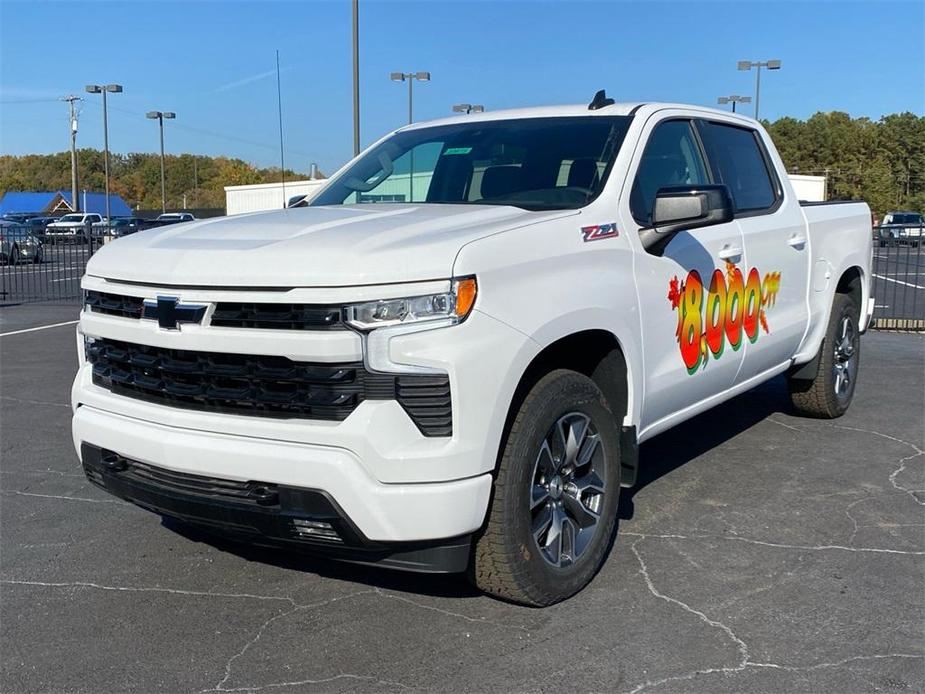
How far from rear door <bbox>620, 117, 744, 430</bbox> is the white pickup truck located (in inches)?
0.6

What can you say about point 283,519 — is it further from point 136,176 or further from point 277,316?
point 136,176

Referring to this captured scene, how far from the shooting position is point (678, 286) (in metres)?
4.22

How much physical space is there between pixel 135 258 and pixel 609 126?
2245 mm

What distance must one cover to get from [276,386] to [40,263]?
16.7 metres

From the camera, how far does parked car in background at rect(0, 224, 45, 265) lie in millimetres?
17800

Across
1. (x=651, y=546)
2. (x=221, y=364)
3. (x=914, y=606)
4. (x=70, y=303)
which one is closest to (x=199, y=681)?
(x=221, y=364)

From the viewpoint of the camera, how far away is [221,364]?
10.4ft

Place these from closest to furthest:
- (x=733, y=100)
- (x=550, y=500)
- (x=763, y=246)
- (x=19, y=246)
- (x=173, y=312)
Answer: (x=173, y=312) < (x=550, y=500) < (x=763, y=246) < (x=19, y=246) < (x=733, y=100)

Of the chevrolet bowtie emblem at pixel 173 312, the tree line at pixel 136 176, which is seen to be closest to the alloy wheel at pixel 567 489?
the chevrolet bowtie emblem at pixel 173 312

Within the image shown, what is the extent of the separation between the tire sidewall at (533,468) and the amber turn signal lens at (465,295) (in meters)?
0.47

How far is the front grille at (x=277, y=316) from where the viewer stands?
2.96m

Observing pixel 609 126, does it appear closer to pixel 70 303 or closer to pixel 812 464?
pixel 812 464

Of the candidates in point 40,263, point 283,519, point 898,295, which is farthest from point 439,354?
point 40,263

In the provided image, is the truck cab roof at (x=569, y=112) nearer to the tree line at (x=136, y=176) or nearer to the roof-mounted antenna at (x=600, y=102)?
the roof-mounted antenna at (x=600, y=102)
